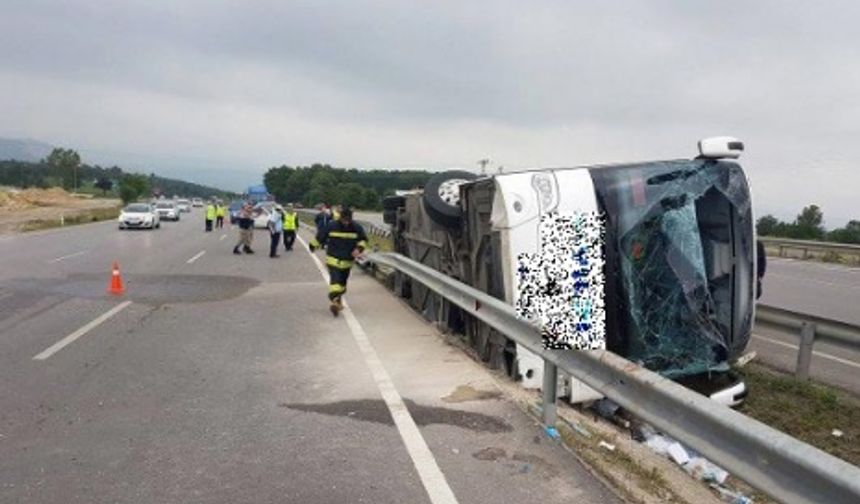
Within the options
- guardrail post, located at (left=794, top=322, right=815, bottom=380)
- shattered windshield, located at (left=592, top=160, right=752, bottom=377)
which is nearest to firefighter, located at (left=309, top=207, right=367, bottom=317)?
shattered windshield, located at (left=592, top=160, right=752, bottom=377)

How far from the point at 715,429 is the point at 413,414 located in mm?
2657

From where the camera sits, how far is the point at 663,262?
6117mm

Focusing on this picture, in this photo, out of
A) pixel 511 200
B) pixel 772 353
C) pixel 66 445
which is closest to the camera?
pixel 66 445

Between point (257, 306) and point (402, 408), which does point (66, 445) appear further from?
point (257, 306)

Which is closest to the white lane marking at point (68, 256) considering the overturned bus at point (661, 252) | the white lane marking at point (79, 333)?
the white lane marking at point (79, 333)

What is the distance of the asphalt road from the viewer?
13.8ft

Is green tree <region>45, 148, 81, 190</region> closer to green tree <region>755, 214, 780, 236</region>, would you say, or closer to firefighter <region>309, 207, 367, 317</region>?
green tree <region>755, 214, 780, 236</region>

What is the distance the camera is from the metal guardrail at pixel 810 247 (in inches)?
1127

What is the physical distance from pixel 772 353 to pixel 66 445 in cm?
855

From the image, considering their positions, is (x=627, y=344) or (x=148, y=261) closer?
(x=627, y=344)

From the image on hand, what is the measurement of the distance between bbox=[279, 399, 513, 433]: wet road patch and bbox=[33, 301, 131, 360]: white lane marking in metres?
3.21

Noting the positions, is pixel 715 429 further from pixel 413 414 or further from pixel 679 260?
pixel 679 260

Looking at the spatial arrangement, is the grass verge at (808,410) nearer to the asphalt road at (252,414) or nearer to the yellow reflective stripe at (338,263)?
the asphalt road at (252,414)

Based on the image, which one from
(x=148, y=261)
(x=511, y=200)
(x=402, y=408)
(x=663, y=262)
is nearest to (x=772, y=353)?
(x=663, y=262)
